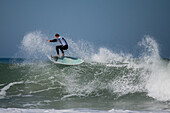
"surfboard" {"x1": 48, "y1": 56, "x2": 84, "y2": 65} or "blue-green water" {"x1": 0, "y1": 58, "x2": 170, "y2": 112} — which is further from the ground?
"surfboard" {"x1": 48, "y1": 56, "x2": 84, "y2": 65}

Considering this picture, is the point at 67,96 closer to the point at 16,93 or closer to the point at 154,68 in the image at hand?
the point at 16,93

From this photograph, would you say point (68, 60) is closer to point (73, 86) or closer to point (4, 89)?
point (73, 86)

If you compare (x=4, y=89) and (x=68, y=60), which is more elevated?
(x=68, y=60)

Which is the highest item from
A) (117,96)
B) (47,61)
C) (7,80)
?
(47,61)

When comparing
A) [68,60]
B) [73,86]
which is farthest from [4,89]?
[68,60]

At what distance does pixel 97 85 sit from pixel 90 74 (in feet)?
4.94

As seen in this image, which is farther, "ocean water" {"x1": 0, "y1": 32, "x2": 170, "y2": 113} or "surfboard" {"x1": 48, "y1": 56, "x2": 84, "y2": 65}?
"surfboard" {"x1": 48, "y1": 56, "x2": 84, "y2": 65}

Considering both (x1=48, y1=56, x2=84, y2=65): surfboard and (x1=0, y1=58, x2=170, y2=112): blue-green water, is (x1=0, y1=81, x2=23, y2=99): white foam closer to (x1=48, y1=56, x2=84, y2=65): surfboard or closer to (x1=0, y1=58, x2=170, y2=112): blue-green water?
(x1=0, y1=58, x2=170, y2=112): blue-green water

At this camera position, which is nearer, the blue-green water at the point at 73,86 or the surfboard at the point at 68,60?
the blue-green water at the point at 73,86

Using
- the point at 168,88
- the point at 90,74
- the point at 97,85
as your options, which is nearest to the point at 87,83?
the point at 97,85

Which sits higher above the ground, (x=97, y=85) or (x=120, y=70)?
Answer: (x=120, y=70)

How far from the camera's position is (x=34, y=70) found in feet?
35.6

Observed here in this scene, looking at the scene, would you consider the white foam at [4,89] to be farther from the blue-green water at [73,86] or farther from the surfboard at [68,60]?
the surfboard at [68,60]

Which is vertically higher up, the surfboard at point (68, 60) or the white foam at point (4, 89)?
the surfboard at point (68, 60)
